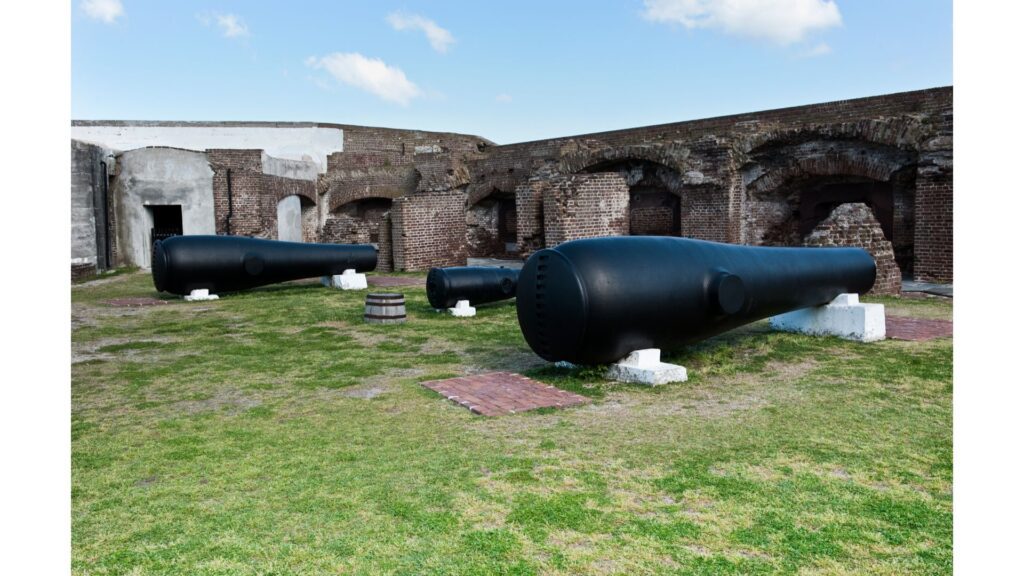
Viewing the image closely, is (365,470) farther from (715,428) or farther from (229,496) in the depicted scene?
(715,428)

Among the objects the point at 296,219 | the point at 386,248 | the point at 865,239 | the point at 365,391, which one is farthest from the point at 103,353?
the point at 296,219

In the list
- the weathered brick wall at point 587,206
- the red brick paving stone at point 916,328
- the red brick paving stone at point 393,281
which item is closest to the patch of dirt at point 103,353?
the red brick paving stone at point 393,281

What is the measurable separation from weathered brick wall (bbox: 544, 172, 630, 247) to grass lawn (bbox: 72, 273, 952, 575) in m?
10.2

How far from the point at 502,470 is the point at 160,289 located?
10575 mm

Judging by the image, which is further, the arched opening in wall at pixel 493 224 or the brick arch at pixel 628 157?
the arched opening in wall at pixel 493 224

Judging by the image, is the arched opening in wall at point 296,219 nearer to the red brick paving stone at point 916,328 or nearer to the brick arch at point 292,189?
the brick arch at point 292,189

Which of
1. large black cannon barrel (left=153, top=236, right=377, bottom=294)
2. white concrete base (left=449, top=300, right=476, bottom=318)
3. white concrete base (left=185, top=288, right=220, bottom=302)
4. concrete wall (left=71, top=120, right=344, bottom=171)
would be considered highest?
concrete wall (left=71, top=120, right=344, bottom=171)

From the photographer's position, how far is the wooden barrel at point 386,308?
375 inches

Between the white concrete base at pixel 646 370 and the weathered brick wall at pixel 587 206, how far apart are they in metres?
11.2

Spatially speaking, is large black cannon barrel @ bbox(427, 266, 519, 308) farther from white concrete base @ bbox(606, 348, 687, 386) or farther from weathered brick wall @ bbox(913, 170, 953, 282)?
Result: weathered brick wall @ bbox(913, 170, 953, 282)

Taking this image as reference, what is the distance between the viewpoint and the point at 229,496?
348 centimetres

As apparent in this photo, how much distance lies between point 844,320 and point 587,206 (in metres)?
9.85

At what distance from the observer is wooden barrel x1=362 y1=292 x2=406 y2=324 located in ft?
31.2

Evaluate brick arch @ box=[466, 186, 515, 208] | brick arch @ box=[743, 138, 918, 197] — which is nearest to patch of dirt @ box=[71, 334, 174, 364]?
brick arch @ box=[743, 138, 918, 197]
